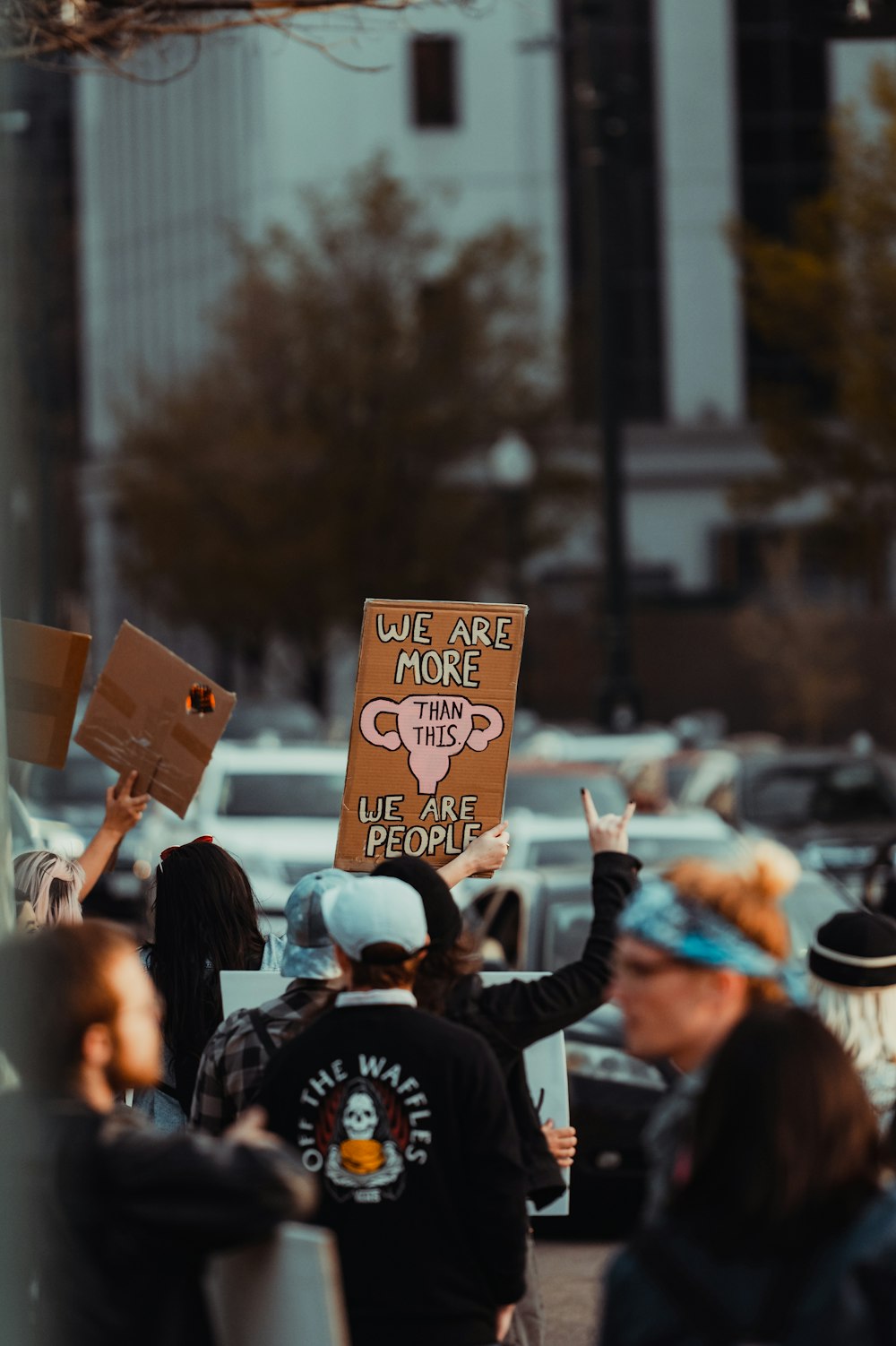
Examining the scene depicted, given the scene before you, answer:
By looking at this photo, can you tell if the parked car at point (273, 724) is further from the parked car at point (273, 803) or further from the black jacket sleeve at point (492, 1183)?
the black jacket sleeve at point (492, 1183)

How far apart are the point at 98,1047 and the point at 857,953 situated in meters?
2.13

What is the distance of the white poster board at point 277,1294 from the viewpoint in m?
3.26

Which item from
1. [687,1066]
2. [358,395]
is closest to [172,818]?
[687,1066]

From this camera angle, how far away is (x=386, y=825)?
5512mm

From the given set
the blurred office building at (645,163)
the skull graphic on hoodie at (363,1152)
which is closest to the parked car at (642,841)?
the skull graphic on hoodie at (363,1152)

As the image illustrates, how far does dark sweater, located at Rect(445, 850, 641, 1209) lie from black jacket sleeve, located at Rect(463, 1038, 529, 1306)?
656 mm

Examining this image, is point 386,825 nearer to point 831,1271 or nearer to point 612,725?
point 831,1271

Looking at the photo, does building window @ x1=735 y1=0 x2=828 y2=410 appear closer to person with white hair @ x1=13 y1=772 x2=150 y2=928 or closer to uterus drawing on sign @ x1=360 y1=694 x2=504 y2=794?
uterus drawing on sign @ x1=360 y1=694 x2=504 y2=794

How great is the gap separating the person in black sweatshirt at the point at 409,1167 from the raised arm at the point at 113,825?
2176 millimetres

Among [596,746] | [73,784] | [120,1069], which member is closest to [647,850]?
[120,1069]

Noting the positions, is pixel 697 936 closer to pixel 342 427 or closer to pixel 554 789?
pixel 554 789

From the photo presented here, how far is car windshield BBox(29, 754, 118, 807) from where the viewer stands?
20.5 m

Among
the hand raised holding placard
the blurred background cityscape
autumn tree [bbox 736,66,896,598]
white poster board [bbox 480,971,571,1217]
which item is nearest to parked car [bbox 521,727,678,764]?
the blurred background cityscape

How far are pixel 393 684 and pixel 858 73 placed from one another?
4511 centimetres
